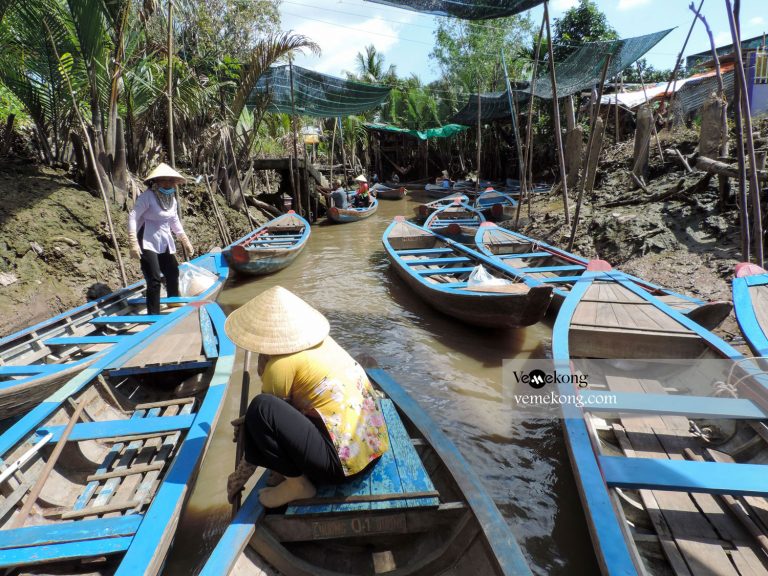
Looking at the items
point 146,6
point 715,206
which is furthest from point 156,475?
point 715,206

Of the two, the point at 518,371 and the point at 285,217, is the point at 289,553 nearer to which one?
the point at 518,371

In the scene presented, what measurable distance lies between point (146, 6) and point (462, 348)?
634 cm

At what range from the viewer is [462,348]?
5.09 metres

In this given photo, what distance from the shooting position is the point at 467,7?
23.9ft

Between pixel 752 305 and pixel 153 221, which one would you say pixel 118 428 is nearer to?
pixel 153 221

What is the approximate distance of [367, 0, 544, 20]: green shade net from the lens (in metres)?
7.14

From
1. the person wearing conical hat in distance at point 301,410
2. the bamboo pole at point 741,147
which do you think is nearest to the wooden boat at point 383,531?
the person wearing conical hat in distance at point 301,410

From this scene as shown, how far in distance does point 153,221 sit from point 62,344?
146cm

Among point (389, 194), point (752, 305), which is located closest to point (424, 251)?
point (752, 305)

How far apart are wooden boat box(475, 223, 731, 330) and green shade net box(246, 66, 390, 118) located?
22.4 feet

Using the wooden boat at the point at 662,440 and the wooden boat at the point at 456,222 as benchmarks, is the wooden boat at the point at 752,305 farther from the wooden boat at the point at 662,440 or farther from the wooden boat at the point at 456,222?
the wooden boat at the point at 456,222

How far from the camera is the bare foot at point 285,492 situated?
6.34ft

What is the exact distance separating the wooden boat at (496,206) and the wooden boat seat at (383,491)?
10.5 metres

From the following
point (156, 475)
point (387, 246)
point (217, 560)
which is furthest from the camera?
point (387, 246)
